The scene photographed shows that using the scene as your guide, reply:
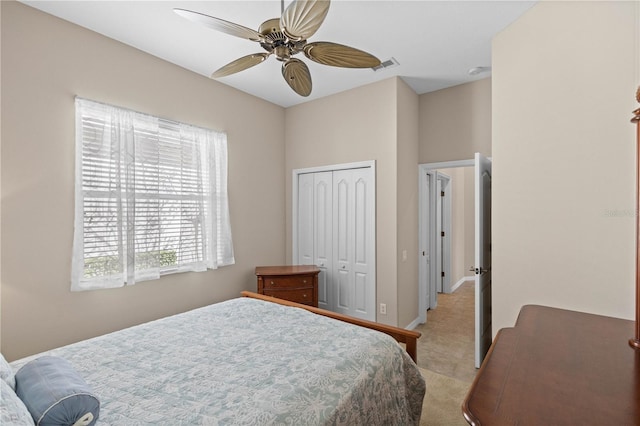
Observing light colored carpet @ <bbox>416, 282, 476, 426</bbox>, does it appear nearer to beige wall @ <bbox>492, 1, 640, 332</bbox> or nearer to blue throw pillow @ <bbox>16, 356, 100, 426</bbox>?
beige wall @ <bbox>492, 1, 640, 332</bbox>

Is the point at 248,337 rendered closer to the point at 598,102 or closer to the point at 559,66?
the point at 598,102

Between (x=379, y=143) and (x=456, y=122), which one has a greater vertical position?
(x=456, y=122)

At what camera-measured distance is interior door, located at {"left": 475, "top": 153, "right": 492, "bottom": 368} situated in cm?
259

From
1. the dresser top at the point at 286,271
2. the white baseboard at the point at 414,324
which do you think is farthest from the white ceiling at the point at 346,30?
the white baseboard at the point at 414,324

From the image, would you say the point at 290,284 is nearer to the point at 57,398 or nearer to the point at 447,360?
the point at 447,360

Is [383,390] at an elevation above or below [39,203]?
below

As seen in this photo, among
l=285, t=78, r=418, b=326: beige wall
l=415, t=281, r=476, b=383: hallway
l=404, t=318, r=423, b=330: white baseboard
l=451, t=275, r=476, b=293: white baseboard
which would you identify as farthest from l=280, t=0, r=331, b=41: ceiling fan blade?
l=451, t=275, r=476, b=293: white baseboard

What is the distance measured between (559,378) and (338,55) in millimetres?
1721

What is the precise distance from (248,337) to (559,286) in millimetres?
2056

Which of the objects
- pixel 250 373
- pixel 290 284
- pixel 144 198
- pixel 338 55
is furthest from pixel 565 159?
pixel 144 198

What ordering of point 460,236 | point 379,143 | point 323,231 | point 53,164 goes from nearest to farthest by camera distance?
point 53,164, point 379,143, point 323,231, point 460,236

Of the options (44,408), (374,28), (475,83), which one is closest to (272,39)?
(374,28)

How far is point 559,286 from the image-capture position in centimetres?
197

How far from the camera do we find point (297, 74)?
191cm
